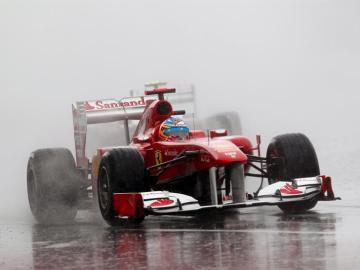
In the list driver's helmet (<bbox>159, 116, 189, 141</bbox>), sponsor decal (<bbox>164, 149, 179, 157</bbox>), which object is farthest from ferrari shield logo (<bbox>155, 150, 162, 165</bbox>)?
driver's helmet (<bbox>159, 116, 189, 141</bbox>)

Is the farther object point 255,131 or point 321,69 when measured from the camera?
point 321,69

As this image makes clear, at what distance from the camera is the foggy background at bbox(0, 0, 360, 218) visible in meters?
26.9

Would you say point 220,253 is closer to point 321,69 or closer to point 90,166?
point 90,166

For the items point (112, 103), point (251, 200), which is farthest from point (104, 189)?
point (112, 103)

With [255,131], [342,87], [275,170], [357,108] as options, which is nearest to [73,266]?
[275,170]

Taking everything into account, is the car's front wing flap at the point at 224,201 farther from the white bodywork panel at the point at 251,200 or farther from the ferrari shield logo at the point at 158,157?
the ferrari shield logo at the point at 158,157

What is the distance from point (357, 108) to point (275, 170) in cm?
1942

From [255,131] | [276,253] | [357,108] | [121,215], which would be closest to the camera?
[276,253]

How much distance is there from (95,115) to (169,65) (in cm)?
1273

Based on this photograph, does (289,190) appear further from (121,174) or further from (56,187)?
(56,187)

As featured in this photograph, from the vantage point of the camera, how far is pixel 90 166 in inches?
736

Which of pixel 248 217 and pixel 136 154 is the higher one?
pixel 136 154

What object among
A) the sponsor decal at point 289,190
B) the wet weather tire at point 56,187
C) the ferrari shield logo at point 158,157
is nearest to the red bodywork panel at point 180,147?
the ferrari shield logo at point 158,157

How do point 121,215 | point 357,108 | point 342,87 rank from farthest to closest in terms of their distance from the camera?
point 342,87, point 357,108, point 121,215
